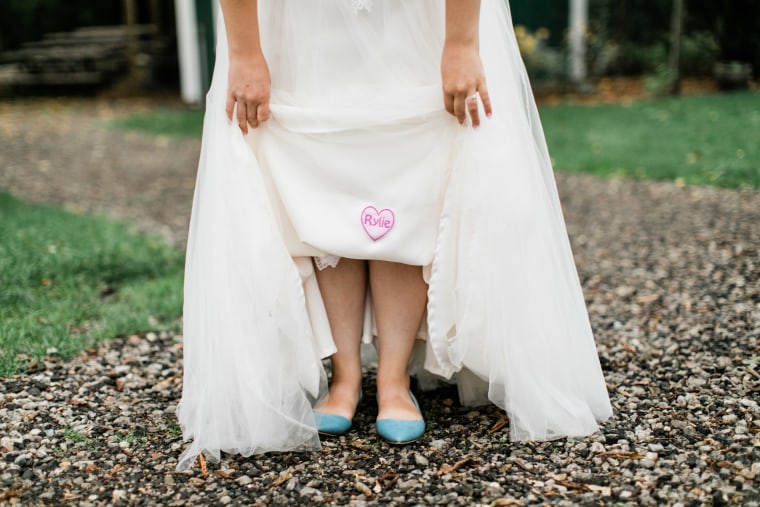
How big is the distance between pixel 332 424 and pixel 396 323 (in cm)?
33

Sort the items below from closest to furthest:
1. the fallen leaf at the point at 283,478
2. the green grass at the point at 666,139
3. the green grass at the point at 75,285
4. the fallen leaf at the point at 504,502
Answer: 1. the fallen leaf at the point at 504,502
2. the fallen leaf at the point at 283,478
3. the green grass at the point at 75,285
4. the green grass at the point at 666,139

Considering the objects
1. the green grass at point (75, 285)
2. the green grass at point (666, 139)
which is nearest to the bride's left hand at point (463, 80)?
the green grass at point (75, 285)

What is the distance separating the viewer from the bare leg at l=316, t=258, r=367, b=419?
7.11ft

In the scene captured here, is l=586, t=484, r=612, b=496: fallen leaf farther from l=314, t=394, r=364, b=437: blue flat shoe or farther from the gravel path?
l=314, t=394, r=364, b=437: blue flat shoe

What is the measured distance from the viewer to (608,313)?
3184 mm

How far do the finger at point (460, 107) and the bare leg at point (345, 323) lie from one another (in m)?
0.49

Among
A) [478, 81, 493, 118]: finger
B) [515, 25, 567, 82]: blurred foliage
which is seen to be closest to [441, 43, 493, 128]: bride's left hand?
[478, 81, 493, 118]: finger

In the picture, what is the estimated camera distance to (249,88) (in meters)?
1.97

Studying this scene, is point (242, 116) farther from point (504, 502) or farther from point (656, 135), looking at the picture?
point (656, 135)

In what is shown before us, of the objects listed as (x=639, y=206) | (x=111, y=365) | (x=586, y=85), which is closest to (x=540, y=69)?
(x=586, y=85)

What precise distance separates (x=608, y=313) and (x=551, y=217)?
1.26m

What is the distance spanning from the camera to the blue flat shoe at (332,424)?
212cm

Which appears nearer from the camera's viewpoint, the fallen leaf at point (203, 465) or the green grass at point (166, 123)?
the fallen leaf at point (203, 465)

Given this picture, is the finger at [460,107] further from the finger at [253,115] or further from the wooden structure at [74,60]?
the wooden structure at [74,60]
